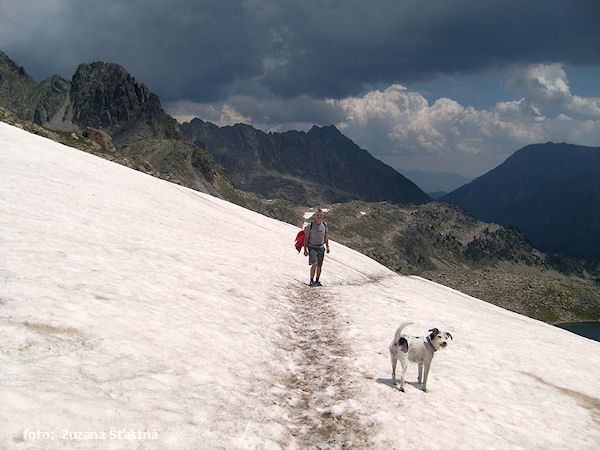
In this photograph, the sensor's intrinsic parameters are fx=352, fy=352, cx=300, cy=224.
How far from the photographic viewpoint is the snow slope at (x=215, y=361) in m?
5.25

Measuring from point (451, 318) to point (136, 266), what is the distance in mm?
14232

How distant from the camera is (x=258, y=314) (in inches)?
465

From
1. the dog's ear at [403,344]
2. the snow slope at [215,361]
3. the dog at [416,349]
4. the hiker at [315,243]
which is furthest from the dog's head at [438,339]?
the hiker at [315,243]

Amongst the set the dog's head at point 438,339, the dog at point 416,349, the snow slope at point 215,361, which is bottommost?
the snow slope at point 215,361

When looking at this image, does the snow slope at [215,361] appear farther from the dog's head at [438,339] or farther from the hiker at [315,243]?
the hiker at [315,243]

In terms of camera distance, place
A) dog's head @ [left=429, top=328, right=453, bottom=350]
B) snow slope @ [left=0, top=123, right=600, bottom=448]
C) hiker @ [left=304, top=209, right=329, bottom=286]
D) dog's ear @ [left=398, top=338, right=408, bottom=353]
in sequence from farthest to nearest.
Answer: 1. hiker @ [left=304, top=209, right=329, bottom=286]
2. dog's head @ [left=429, top=328, right=453, bottom=350]
3. dog's ear @ [left=398, top=338, right=408, bottom=353]
4. snow slope @ [left=0, top=123, right=600, bottom=448]

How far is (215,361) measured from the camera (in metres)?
7.74

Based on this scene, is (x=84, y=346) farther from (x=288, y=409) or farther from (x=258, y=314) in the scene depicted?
(x=258, y=314)

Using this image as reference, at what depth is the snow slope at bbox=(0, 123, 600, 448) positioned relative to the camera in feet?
17.2

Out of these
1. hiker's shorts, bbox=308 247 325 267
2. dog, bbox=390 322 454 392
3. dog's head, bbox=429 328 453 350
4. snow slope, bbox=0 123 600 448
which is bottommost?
snow slope, bbox=0 123 600 448

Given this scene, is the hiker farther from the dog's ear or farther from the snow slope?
the dog's ear

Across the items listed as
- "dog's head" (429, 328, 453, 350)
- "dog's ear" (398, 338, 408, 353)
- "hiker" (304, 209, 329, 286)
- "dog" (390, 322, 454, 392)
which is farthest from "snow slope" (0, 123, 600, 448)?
"hiker" (304, 209, 329, 286)

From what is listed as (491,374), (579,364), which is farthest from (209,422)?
(579,364)

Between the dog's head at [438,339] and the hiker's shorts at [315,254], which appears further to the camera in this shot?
the hiker's shorts at [315,254]
